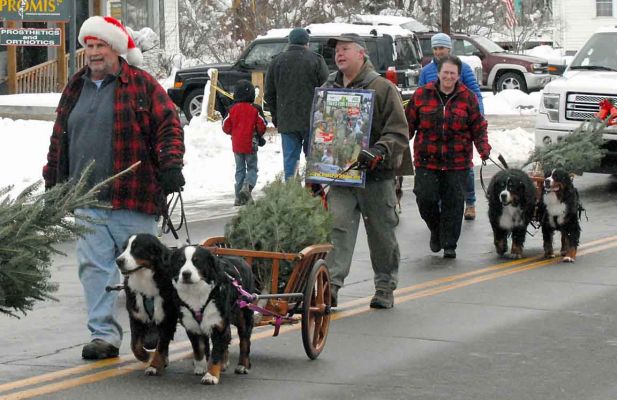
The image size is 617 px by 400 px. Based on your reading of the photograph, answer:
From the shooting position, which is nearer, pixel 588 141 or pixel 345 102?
pixel 345 102

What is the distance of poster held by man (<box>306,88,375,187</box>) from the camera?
10.0 meters

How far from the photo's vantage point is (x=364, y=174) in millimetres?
10117

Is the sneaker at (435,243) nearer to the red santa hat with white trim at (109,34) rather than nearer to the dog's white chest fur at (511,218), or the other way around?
the dog's white chest fur at (511,218)

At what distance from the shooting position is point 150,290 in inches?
305

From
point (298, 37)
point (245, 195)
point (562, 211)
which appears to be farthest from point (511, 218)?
point (298, 37)

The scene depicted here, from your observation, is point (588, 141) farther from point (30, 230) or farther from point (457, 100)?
point (30, 230)

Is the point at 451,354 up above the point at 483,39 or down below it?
below

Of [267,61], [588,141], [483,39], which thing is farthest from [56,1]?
[483,39]

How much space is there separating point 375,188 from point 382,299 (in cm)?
87

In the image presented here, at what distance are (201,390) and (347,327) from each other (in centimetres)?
233

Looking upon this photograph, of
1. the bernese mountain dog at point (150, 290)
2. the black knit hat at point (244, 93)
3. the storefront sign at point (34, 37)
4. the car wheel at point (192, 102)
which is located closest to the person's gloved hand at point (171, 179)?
the bernese mountain dog at point (150, 290)

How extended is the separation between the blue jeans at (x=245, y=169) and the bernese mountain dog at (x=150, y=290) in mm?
10216

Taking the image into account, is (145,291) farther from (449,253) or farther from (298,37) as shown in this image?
(298,37)

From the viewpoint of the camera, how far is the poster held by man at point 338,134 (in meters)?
10.0
